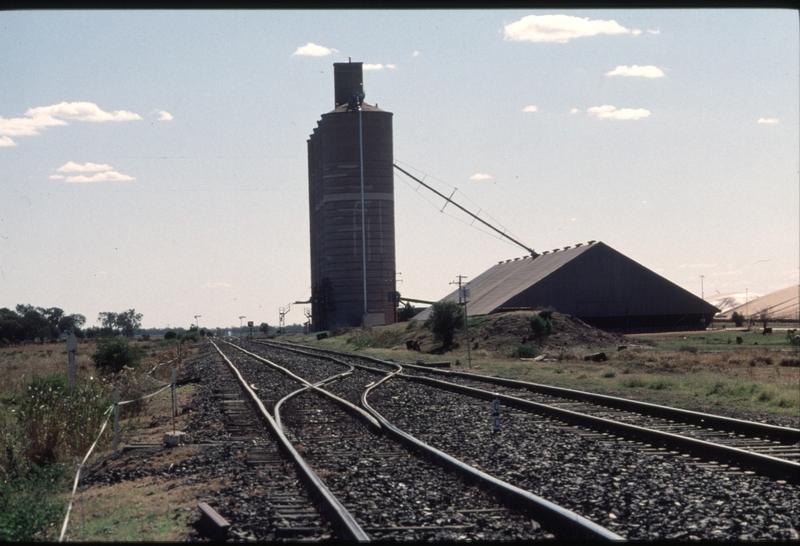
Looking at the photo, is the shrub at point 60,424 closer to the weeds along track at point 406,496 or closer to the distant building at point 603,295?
the weeds along track at point 406,496

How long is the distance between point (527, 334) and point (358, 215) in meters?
54.6

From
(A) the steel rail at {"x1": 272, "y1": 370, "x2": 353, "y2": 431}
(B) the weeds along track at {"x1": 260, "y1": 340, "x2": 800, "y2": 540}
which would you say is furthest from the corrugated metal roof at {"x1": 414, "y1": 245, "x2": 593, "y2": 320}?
(B) the weeds along track at {"x1": 260, "y1": 340, "x2": 800, "y2": 540}

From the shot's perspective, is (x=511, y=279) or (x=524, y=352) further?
(x=511, y=279)

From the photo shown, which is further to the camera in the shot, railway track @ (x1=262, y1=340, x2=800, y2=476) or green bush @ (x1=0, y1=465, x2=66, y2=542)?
railway track @ (x1=262, y1=340, x2=800, y2=476)

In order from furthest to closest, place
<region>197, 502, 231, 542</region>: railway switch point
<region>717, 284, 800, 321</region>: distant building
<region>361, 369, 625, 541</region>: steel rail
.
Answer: <region>717, 284, 800, 321</region>: distant building < <region>197, 502, 231, 542</region>: railway switch point < <region>361, 369, 625, 541</region>: steel rail

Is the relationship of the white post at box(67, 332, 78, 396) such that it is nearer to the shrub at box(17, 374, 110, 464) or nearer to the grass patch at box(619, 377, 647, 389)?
the shrub at box(17, 374, 110, 464)

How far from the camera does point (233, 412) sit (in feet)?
56.2

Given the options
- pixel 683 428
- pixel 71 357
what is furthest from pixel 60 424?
pixel 683 428

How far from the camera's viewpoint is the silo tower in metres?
99.6

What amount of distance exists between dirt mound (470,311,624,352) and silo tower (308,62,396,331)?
4738 cm

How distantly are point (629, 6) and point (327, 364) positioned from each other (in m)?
30.8

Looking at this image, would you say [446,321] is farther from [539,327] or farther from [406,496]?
[406,496]

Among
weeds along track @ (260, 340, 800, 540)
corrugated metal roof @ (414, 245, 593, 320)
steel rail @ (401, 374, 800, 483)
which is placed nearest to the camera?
weeds along track @ (260, 340, 800, 540)

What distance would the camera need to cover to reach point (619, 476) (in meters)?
9.36
